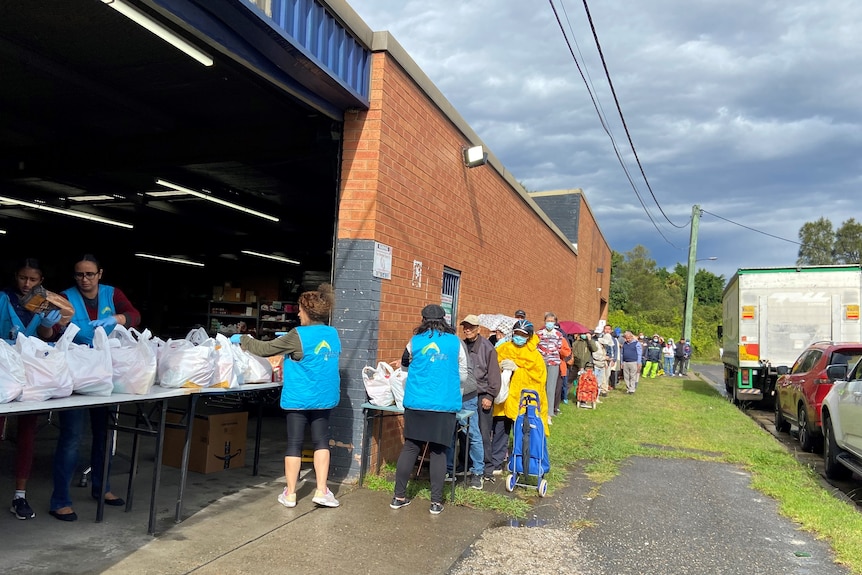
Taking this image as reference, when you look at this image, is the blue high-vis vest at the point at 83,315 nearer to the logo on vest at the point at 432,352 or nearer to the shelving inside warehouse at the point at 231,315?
the logo on vest at the point at 432,352

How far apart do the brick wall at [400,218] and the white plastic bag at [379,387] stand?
22 cm

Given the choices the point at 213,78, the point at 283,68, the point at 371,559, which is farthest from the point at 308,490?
the point at 213,78

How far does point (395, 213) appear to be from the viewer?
706cm

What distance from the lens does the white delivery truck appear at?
14039 mm

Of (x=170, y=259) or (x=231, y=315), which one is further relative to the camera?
(x=170, y=259)

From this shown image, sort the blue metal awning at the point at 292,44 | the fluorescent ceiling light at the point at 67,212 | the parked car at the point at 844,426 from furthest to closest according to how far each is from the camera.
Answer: the fluorescent ceiling light at the point at 67,212
the parked car at the point at 844,426
the blue metal awning at the point at 292,44

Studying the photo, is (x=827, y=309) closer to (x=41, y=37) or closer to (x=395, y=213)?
(x=395, y=213)

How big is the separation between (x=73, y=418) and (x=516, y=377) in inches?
168

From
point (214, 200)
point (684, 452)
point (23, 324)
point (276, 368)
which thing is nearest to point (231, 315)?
point (214, 200)

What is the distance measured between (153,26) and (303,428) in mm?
3401

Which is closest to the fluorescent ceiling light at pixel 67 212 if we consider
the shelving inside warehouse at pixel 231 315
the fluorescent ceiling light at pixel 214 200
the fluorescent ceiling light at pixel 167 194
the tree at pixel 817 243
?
the shelving inside warehouse at pixel 231 315

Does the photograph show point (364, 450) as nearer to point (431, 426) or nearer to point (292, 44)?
point (431, 426)

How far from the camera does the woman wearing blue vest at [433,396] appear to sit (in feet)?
18.4

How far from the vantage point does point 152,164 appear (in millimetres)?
9383
